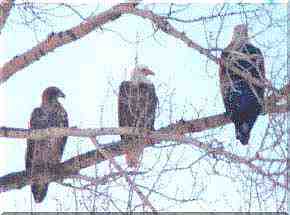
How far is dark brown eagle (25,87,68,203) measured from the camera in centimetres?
618

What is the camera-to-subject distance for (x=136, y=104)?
6.45 meters

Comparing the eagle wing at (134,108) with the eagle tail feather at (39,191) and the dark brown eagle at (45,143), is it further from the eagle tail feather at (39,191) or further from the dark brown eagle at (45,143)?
the eagle tail feather at (39,191)

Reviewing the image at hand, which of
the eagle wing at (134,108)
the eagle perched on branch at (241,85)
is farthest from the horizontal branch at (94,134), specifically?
the eagle perched on branch at (241,85)

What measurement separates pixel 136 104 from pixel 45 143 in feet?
3.11

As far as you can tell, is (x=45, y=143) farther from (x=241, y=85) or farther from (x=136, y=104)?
(x=241, y=85)

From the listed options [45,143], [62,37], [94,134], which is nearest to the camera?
[94,134]

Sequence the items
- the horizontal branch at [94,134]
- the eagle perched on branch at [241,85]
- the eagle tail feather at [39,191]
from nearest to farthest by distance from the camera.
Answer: the horizontal branch at [94,134] → the eagle perched on branch at [241,85] → the eagle tail feather at [39,191]

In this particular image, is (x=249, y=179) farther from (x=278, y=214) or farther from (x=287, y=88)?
(x=287, y=88)

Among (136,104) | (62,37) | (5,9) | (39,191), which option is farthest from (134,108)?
(5,9)

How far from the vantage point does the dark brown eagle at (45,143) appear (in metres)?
6.18

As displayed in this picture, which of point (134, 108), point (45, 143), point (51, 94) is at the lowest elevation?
point (45, 143)

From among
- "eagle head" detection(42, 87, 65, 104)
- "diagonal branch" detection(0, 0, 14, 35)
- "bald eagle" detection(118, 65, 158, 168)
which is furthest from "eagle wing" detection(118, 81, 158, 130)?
"diagonal branch" detection(0, 0, 14, 35)

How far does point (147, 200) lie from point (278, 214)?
0.83m

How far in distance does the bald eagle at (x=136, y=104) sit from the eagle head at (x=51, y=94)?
778 mm
